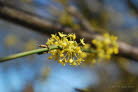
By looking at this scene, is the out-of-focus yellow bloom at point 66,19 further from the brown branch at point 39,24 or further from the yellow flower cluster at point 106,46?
the yellow flower cluster at point 106,46

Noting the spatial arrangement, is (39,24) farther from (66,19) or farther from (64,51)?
(64,51)

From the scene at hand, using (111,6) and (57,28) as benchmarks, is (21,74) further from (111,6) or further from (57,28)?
(111,6)

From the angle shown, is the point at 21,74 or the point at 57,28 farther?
the point at 21,74

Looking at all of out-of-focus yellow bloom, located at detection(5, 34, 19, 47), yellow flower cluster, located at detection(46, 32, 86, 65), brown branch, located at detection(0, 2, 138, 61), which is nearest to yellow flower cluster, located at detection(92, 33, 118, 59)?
brown branch, located at detection(0, 2, 138, 61)

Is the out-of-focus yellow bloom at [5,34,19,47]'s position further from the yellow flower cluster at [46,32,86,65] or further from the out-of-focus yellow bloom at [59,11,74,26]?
the yellow flower cluster at [46,32,86,65]

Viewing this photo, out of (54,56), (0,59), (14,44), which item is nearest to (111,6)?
(14,44)

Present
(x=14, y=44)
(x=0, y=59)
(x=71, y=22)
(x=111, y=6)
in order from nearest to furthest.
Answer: (x=0, y=59) → (x=71, y=22) → (x=111, y=6) → (x=14, y=44)

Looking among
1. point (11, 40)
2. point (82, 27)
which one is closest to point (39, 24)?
point (82, 27)
